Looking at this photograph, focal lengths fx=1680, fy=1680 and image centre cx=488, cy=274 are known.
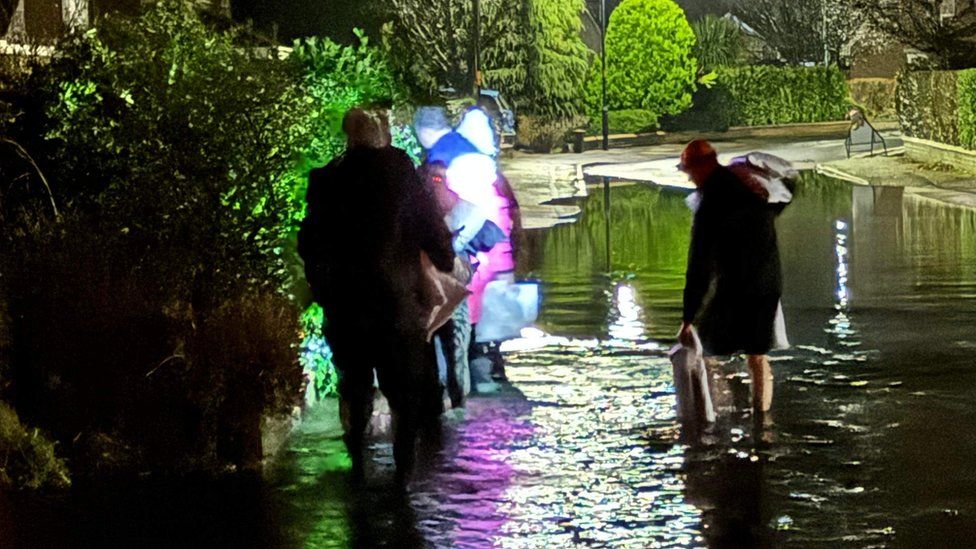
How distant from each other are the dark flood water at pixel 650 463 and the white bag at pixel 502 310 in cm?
40

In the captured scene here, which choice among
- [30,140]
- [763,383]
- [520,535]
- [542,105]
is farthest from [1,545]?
[542,105]

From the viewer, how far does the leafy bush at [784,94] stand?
6738 cm

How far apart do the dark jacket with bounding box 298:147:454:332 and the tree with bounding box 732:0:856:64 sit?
7070 cm

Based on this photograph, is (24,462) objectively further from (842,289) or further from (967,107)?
(967,107)

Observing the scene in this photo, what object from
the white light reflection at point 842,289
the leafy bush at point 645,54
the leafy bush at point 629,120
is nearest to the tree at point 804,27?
the leafy bush at point 645,54

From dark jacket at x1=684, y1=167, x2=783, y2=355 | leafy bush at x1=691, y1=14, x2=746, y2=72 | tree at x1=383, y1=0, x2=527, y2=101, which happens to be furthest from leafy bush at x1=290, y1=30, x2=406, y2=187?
leafy bush at x1=691, y1=14, x2=746, y2=72

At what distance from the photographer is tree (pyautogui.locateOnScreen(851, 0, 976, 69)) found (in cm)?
3988

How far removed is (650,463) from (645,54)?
53.8m

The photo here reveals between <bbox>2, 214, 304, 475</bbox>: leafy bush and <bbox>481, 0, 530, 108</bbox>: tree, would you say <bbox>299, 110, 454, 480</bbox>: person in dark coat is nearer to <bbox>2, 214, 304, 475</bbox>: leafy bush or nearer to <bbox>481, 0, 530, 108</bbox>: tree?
<bbox>2, 214, 304, 475</bbox>: leafy bush

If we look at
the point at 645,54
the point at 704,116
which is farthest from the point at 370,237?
the point at 704,116

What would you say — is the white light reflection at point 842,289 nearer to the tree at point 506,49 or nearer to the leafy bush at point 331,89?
the leafy bush at point 331,89

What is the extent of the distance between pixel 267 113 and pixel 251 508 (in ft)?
7.97

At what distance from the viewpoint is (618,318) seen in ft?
46.8

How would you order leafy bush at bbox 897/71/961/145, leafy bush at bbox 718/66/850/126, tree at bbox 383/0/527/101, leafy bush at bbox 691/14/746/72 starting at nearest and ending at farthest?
leafy bush at bbox 897/71/961/145 → tree at bbox 383/0/527/101 → leafy bush at bbox 718/66/850/126 → leafy bush at bbox 691/14/746/72
